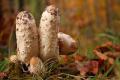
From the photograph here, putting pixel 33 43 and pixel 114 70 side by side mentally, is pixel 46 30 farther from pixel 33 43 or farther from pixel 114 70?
pixel 114 70

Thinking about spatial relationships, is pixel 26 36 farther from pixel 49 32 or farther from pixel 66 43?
pixel 66 43

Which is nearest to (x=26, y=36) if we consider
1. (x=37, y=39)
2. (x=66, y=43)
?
(x=37, y=39)

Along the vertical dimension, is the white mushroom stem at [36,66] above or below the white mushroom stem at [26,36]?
below

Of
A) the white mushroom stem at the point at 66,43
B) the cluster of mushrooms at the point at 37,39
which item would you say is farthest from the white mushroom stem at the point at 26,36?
the white mushroom stem at the point at 66,43

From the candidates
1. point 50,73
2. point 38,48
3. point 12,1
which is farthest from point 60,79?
point 12,1

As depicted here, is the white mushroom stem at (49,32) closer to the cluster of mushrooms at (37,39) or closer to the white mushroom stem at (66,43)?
the cluster of mushrooms at (37,39)

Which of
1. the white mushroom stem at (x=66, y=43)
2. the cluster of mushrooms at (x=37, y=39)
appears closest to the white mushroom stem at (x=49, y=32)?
the cluster of mushrooms at (x=37, y=39)

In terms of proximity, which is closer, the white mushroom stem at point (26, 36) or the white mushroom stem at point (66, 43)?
the white mushroom stem at point (26, 36)
